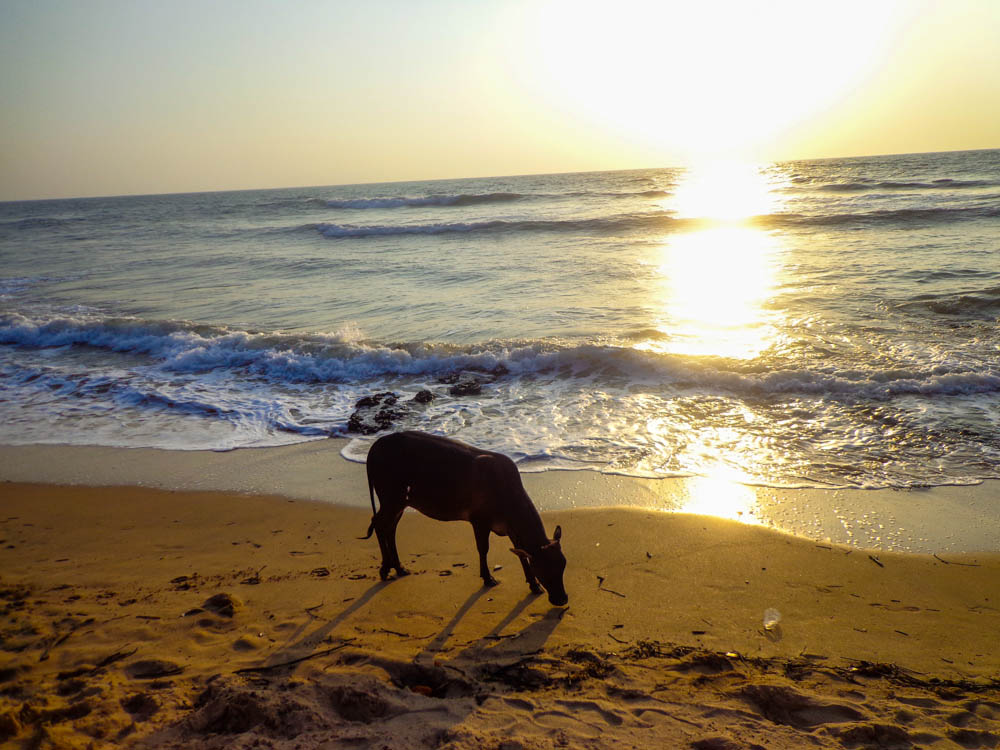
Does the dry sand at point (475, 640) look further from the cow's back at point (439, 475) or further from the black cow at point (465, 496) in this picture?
the cow's back at point (439, 475)

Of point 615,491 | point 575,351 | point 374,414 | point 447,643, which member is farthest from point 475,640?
point 575,351

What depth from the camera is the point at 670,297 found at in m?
14.9

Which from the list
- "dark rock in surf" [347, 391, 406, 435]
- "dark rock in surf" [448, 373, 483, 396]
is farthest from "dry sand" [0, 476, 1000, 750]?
"dark rock in surf" [448, 373, 483, 396]

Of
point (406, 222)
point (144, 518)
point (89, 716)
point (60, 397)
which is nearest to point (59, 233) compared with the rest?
point (406, 222)

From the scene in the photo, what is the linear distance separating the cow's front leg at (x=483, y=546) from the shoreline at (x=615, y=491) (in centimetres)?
146

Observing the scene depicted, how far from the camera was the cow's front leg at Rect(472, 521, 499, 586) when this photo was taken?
457 centimetres

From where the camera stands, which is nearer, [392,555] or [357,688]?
[357,688]

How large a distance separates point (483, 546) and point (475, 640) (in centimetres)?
78

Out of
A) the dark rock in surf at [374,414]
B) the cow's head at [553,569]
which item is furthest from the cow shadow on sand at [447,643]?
the dark rock in surf at [374,414]

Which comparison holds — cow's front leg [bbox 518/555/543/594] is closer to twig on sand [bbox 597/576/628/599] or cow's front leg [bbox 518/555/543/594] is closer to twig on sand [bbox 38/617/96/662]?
twig on sand [bbox 597/576/628/599]

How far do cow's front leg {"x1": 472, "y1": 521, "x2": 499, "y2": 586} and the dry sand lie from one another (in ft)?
0.35

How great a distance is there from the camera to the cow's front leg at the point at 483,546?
4.57 metres

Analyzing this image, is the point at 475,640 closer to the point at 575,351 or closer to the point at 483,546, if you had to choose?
the point at 483,546

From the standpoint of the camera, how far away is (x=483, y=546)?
463 cm
